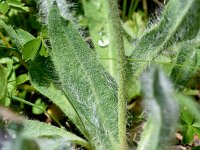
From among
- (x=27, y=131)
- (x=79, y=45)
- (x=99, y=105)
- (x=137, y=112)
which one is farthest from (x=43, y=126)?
(x=137, y=112)

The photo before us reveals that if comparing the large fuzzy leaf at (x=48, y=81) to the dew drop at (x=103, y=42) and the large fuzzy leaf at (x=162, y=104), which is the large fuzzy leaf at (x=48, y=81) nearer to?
the dew drop at (x=103, y=42)

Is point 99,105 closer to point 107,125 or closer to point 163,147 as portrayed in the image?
point 107,125

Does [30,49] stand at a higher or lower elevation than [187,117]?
higher

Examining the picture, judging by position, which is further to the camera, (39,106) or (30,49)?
(39,106)

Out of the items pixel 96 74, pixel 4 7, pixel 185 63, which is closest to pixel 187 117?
pixel 185 63

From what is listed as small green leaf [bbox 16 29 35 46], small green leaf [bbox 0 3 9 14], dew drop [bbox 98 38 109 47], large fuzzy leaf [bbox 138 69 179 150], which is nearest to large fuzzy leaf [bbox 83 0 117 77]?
dew drop [bbox 98 38 109 47]

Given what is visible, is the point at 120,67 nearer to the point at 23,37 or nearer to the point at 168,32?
the point at 168,32

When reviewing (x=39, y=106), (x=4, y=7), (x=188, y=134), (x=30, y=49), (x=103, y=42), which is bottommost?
(x=39, y=106)
